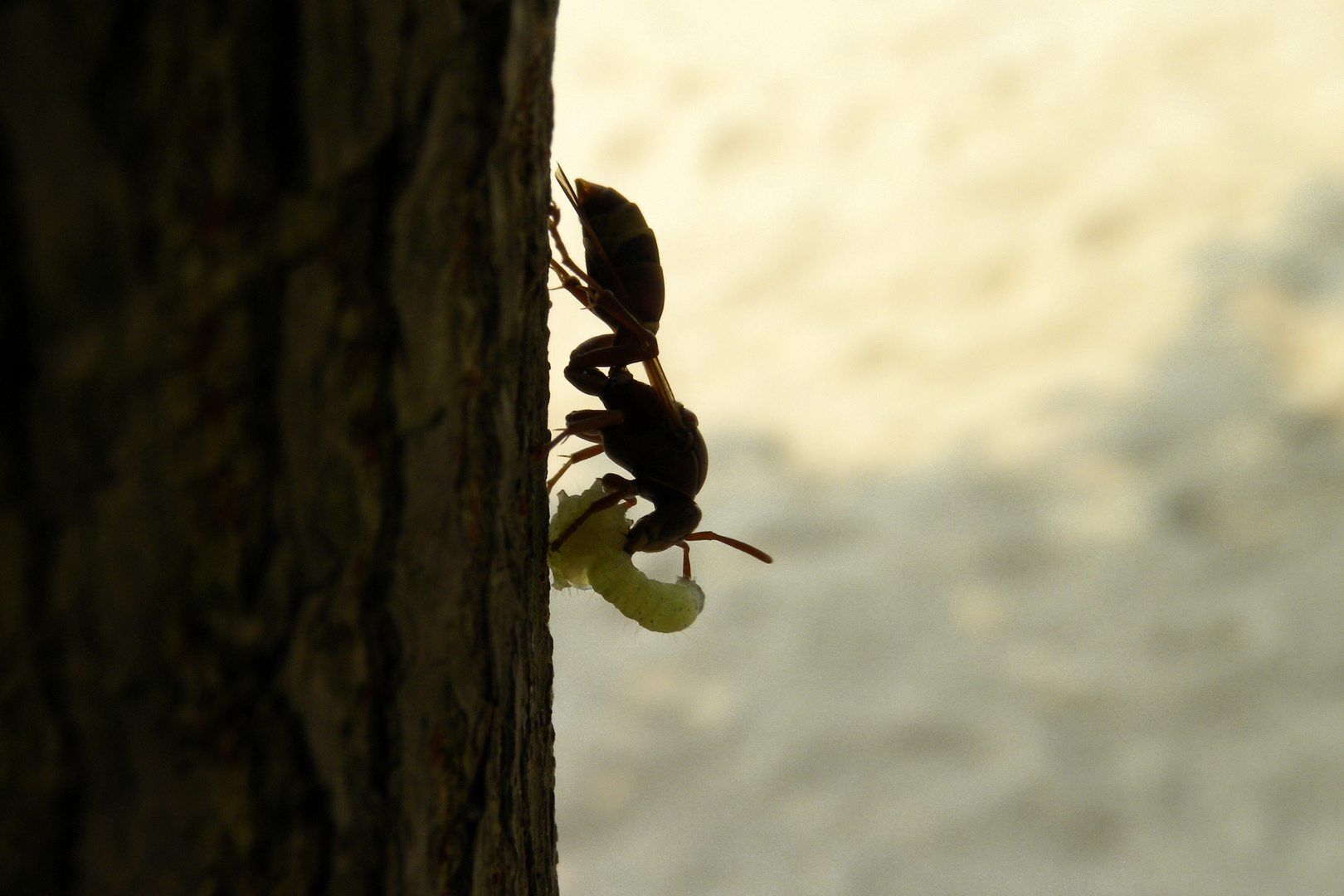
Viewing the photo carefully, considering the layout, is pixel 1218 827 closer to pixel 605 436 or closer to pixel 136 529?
pixel 605 436

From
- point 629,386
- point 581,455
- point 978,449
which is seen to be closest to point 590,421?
point 581,455

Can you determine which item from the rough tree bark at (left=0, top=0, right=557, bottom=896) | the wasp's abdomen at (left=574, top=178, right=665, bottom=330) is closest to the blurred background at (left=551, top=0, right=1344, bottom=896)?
the wasp's abdomen at (left=574, top=178, right=665, bottom=330)

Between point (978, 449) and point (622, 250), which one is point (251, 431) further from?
point (978, 449)

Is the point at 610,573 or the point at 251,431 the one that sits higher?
the point at 610,573

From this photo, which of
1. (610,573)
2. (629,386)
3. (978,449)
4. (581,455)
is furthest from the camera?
→ (978,449)

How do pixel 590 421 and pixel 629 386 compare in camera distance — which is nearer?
pixel 590 421

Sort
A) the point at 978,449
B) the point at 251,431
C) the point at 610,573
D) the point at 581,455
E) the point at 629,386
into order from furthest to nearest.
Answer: the point at 978,449 < the point at 629,386 < the point at 581,455 < the point at 610,573 < the point at 251,431

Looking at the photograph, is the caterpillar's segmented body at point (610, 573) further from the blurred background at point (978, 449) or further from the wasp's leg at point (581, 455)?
the blurred background at point (978, 449)
